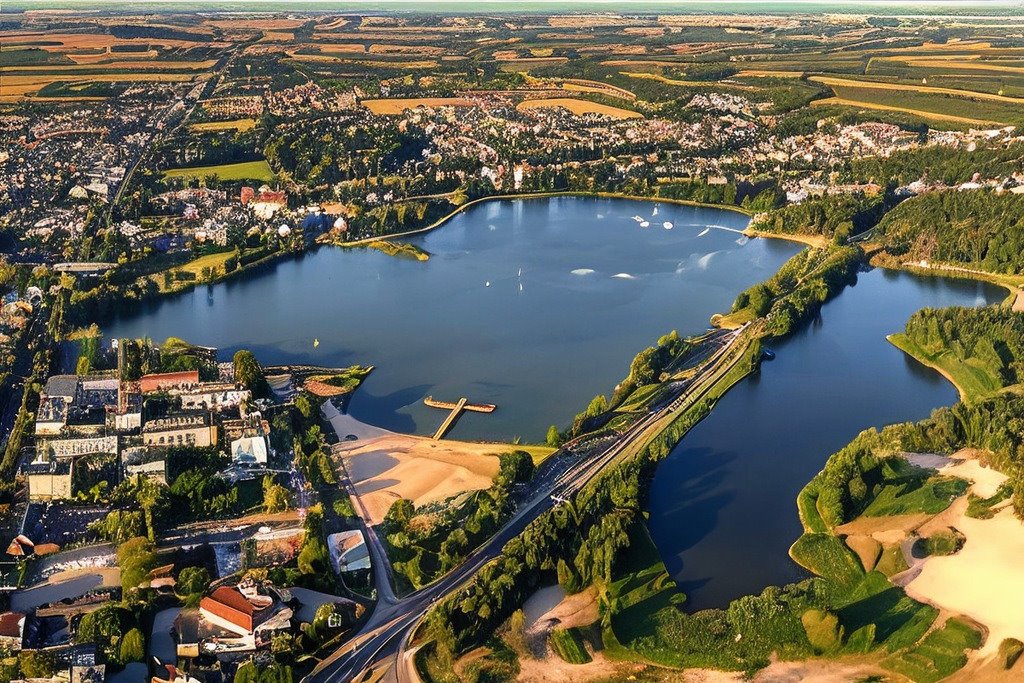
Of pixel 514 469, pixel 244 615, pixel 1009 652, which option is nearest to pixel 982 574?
pixel 1009 652

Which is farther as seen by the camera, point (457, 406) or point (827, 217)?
point (827, 217)

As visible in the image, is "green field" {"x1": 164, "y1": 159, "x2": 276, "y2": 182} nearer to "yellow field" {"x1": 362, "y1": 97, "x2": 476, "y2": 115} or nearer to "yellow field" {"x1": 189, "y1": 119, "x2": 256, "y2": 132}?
"yellow field" {"x1": 189, "y1": 119, "x2": 256, "y2": 132}

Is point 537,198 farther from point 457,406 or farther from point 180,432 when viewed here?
point 180,432

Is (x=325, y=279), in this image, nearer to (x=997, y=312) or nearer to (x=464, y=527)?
(x=464, y=527)

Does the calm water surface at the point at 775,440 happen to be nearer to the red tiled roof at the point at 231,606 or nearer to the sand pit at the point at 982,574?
the sand pit at the point at 982,574

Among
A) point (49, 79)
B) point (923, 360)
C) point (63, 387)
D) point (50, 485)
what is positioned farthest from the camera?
point (49, 79)

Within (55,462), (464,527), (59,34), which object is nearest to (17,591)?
(55,462)
